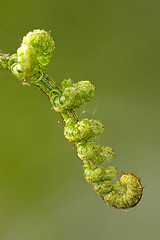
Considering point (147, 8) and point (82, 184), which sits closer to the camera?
point (82, 184)

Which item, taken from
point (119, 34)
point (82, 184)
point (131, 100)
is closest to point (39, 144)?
point (82, 184)

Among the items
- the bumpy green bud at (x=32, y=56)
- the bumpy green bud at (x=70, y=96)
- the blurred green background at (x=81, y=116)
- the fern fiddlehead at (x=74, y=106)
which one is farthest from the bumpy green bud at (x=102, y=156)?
the blurred green background at (x=81, y=116)

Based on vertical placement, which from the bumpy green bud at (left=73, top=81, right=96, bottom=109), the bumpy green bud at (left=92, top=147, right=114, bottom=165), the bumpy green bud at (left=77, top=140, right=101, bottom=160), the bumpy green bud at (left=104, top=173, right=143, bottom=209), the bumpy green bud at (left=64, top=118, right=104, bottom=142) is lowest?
the bumpy green bud at (left=104, top=173, right=143, bottom=209)

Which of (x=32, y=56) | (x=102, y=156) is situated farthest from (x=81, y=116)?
(x=32, y=56)

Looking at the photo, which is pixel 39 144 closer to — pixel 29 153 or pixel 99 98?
pixel 29 153

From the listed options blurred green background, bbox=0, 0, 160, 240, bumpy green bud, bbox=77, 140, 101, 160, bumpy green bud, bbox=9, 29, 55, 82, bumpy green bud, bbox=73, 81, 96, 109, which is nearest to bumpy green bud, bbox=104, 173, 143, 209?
bumpy green bud, bbox=77, 140, 101, 160

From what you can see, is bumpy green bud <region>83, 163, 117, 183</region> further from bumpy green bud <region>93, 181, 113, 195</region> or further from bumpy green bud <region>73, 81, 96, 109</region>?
bumpy green bud <region>73, 81, 96, 109</region>

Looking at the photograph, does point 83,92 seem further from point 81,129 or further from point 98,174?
point 98,174
